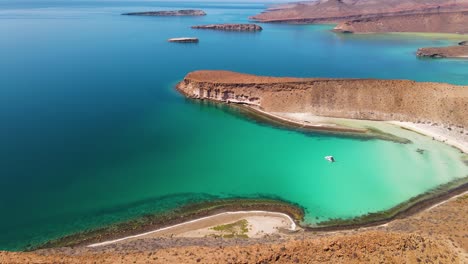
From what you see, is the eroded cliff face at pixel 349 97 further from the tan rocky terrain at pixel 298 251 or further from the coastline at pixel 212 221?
the tan rocky terrain at pixel 298 251

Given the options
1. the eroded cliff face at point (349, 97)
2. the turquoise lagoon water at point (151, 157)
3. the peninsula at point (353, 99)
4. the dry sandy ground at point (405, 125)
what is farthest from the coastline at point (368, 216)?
the eroded cliff face at point (349, 97)

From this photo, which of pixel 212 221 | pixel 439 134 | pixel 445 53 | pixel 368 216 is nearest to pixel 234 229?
pixel 212 221

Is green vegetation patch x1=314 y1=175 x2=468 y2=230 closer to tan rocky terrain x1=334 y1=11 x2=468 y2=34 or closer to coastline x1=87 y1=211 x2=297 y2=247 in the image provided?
coastline x1=87 y1=211 x2=297 y2=247

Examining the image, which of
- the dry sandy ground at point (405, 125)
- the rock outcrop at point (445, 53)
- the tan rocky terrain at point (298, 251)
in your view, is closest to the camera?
the tan rocky terrain at point (298, 251)

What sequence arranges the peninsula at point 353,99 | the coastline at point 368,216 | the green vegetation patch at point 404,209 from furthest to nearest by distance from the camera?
1. the peninsula at point 353,99
2. the green vegetation patch at point 404,209
3. the coastline at point 368,216

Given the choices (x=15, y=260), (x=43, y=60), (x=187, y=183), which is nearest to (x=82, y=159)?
(x=187, y=183)

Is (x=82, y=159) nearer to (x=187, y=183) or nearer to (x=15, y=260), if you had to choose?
(x=187, y=183)

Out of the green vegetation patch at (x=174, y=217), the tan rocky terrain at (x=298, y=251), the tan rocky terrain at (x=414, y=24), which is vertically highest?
the tan rocky terrain at (x=414, y=24)
